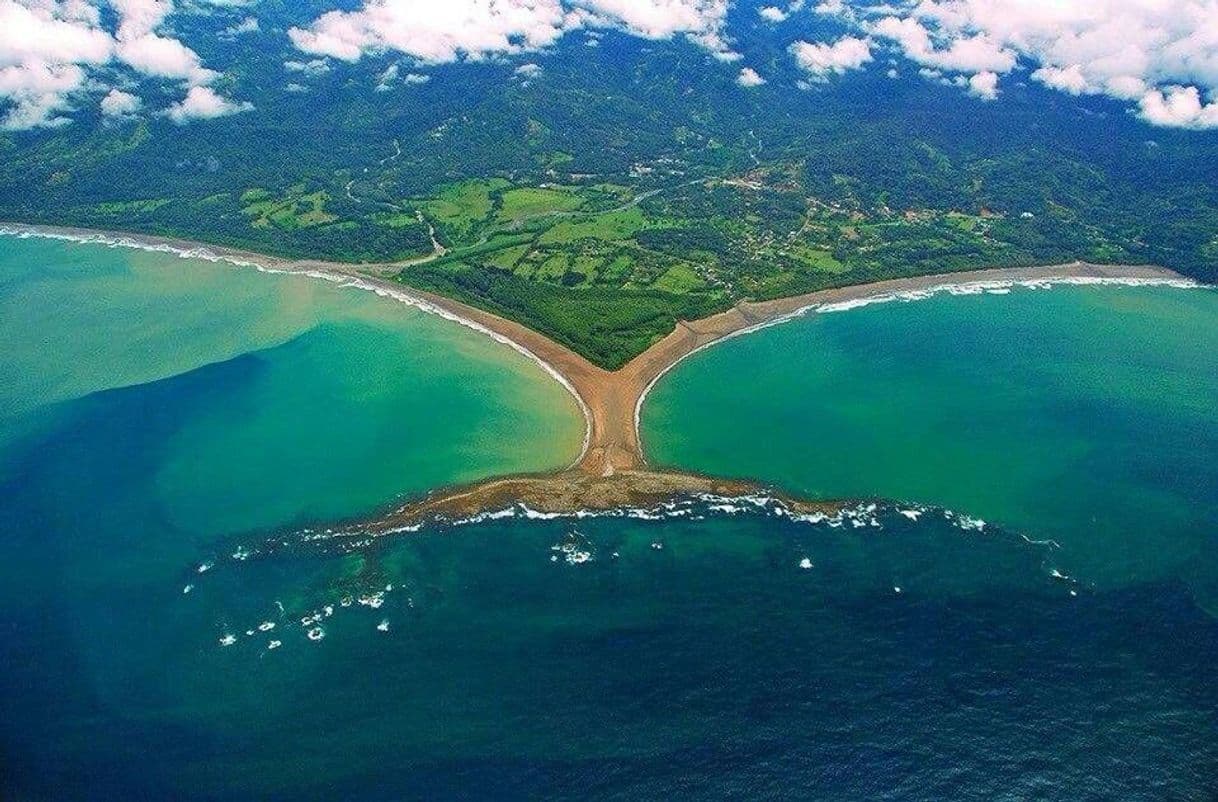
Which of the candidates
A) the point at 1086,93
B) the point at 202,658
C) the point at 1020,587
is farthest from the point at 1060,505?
the point at 1086,93

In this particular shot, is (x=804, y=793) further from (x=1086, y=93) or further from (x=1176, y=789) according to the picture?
(x=1086, y=93)

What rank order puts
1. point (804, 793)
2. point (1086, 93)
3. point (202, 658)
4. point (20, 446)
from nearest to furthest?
point (804, 793) < point (202, 658) < point (20, 446) < point (1086, 93)

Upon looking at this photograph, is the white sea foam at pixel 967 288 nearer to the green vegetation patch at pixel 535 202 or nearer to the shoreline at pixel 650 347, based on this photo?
the shoreline at pixel 650 347

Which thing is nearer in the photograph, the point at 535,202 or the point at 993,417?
the point at 993,417

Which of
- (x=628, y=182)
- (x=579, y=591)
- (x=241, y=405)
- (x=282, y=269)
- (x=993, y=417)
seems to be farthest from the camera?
(x=628, y=182)

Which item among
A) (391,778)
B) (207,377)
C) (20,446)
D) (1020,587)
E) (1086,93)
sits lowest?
(391,778)

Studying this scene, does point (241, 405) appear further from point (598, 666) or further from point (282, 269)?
point (598, 666)

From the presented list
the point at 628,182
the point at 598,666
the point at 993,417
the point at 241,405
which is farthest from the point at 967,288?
the point at 241,405
